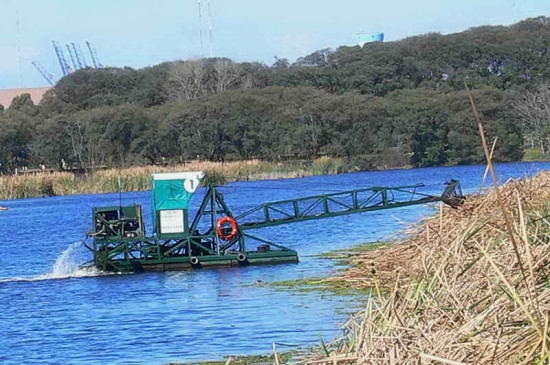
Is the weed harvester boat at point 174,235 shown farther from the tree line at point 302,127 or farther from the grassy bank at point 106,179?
the tree line at point 302,127

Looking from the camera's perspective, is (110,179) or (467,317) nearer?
(467,317)

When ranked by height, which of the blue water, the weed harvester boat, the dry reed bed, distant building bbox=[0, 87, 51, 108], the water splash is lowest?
the water splash

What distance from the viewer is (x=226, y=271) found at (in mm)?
25984

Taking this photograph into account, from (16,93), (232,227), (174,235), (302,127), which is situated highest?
(16,93)

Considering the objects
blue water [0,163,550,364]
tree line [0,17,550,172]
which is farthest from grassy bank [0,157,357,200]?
blue water [0,163,550,364]

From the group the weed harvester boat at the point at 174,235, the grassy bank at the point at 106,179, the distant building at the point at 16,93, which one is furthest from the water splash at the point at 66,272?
the distant building at the point at 16,93

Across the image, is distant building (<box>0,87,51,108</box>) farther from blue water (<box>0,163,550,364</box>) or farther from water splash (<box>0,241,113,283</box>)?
water splash (<box>0,241,113,283</box>)

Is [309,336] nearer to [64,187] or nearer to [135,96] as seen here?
[64,187]

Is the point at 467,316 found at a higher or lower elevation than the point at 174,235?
higher

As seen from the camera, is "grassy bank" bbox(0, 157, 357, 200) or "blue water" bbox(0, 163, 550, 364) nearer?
"blue water" bbox(0, 163, 550, 364)

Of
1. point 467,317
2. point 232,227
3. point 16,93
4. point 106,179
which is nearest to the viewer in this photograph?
point 467,317

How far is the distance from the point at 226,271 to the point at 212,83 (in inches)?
3995

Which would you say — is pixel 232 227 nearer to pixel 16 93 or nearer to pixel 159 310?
pixel 159 310

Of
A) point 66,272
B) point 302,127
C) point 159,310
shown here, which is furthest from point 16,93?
point 159,310
